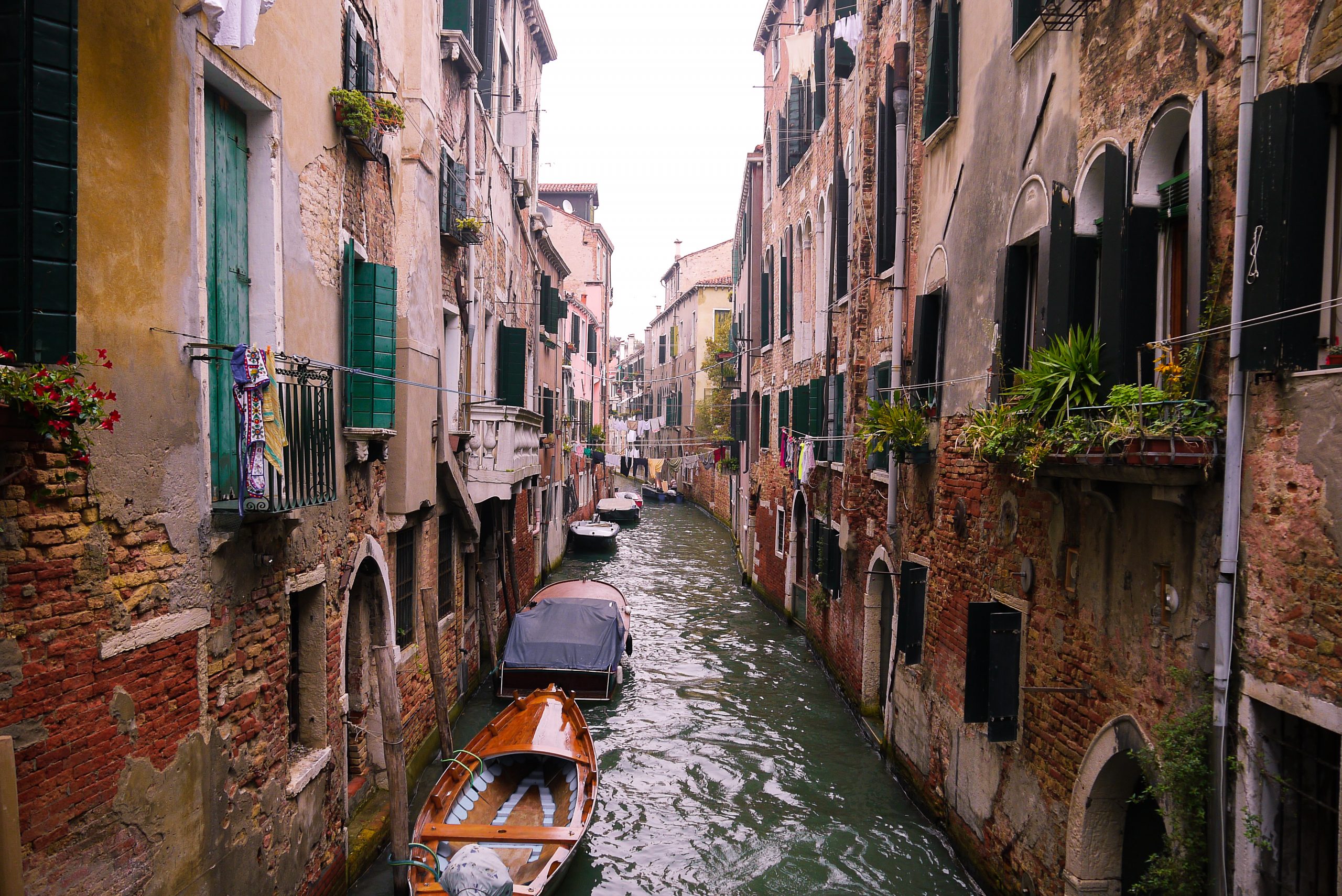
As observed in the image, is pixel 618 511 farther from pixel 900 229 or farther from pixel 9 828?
pixel 9 828

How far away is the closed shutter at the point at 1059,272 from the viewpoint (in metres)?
5.71

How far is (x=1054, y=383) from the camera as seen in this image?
5.39 metres

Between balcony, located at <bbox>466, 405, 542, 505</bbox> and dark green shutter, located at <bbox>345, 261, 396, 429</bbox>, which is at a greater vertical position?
dark green shutter, located at <bbox>345, 261, 396, 429</bbox>

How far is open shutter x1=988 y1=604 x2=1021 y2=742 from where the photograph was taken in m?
6.49

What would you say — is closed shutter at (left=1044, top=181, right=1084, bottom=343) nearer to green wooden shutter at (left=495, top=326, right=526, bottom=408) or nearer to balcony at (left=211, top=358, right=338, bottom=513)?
balcony at (left=211, top=358, right=338, bottom=513)

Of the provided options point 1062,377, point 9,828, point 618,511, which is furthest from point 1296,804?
point 618,511

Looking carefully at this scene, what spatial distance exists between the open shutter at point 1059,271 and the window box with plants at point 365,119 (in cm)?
502

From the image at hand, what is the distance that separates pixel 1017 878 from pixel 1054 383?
375 centimetres

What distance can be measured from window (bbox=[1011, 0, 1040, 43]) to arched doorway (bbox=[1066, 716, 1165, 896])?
16.3 feet

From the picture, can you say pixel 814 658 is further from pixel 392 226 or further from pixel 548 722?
pixel 392 226

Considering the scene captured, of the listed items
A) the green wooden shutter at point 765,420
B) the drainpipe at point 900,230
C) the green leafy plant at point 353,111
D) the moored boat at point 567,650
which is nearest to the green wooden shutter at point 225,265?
the green leafy plant at point 353,111

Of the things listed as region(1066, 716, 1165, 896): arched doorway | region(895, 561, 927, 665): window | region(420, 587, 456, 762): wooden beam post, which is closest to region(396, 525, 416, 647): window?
region(420, 587, 456, 762): wooden beam post

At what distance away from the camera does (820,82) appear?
15.4 metres

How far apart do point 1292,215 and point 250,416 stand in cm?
501
